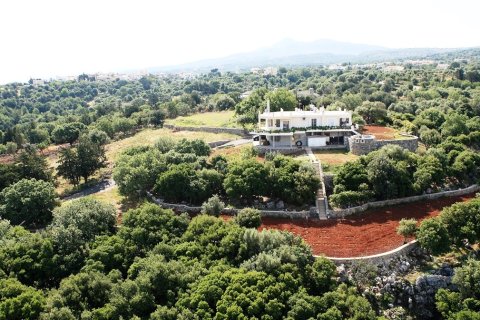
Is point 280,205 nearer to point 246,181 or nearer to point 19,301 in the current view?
point 246,181

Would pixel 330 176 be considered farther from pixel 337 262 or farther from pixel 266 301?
pixel 266 301

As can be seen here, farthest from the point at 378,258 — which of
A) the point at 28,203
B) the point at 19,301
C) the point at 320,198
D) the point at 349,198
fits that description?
the point at 28,203

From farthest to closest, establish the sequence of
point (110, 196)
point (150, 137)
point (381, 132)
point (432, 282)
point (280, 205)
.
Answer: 1. point (150, 137)
2. point (381, 132)
3. point (110, 196)
4. point (280, 205)
5. point (432, 282)

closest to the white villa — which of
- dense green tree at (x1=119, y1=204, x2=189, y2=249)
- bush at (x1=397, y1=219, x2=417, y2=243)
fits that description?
bush at (x1=397, y1=219, x2=417, y2=243)

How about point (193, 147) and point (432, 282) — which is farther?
point (193, 147)

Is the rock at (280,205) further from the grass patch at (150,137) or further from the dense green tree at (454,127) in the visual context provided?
the dense green tree at (454,127)

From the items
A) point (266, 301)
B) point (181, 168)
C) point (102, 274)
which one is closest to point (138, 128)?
point (181, 168)
